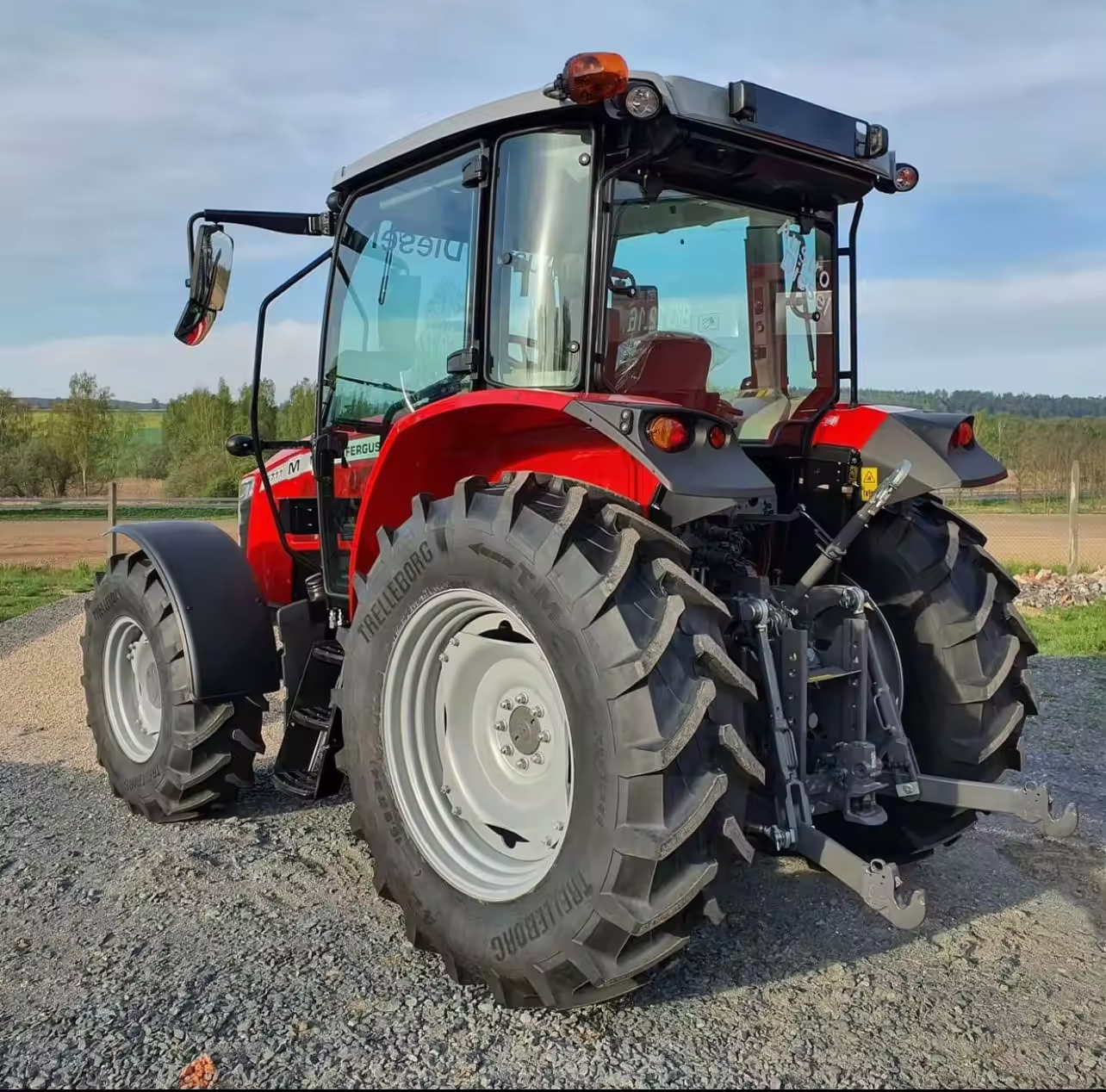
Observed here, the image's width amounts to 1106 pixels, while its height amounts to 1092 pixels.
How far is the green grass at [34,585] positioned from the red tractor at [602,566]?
26.7 ft

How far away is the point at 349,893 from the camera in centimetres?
356

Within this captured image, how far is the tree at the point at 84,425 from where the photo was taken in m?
37.8

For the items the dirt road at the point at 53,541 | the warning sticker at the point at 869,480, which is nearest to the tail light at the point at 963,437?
the warning sticker at the point at 869,480

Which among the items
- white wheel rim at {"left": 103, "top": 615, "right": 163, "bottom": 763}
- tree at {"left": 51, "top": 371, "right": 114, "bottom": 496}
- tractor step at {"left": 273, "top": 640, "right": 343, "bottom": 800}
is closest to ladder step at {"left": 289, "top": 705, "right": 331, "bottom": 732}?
tractor step at {"left": 273, "top": 640, "right": 343, "bottom": 800}

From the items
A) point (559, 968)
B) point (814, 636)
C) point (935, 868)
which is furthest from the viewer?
point (935, 868)

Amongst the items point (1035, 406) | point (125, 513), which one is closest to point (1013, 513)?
point (125, 513)

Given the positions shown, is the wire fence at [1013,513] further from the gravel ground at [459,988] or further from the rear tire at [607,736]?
the rear tire at [607,736]

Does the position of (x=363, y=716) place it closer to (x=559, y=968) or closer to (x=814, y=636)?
(x=559, y=968)

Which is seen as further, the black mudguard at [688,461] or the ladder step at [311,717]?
the ladder step at [311,717]

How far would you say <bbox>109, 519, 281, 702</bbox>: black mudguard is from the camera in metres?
4.12

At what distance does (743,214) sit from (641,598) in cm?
169

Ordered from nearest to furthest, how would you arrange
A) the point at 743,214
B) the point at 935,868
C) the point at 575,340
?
1. the point at 575,340
2. the point at 743,214
3. the point at 935,868

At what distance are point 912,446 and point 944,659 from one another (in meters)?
0.74

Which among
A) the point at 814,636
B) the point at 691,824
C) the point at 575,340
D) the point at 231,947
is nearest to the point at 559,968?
the point at 691,824
